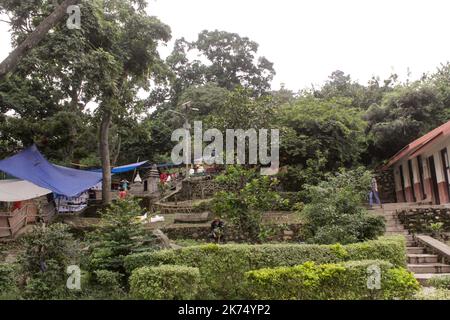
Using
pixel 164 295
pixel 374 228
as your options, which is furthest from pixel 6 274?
pixel 374 228

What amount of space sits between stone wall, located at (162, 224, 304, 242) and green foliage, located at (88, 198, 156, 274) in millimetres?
3579

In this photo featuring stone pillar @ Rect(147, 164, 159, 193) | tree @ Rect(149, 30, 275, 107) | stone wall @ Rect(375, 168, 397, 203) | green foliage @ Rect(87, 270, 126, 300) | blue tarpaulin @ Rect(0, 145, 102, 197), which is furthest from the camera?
tree @ Rect(149, 30, 275, 107)

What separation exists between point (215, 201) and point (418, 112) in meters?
13.5

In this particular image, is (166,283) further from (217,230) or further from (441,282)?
(217,230)

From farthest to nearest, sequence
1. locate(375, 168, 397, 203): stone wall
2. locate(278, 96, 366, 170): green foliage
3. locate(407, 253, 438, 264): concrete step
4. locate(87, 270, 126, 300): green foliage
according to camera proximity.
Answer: locate(375, 168, 397, 203): stone wall → locate(278, 96, 366, 170): green foliage → locate(407, 253, 438, 264): concrete step → locate(87, 270, 126, 300): green foliage

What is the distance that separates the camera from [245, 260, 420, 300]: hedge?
6.56 m

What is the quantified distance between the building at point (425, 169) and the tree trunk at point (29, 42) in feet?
39.5

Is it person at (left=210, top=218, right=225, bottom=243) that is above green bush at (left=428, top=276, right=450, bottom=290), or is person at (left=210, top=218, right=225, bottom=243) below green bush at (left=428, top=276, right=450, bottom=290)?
above

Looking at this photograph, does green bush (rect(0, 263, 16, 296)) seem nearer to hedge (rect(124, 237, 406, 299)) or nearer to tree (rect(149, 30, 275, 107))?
hedge (rect(124, 237, 406, 299))

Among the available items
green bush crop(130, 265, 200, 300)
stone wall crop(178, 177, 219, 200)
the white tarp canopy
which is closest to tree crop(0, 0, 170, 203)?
the white tarp canopy

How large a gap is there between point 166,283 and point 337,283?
262 centimetres

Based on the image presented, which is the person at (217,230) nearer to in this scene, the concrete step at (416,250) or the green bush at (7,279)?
the concrete step at (416,250)

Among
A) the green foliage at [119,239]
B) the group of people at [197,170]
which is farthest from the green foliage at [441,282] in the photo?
the group of people at [197,170]

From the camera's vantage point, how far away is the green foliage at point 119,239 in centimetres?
800
